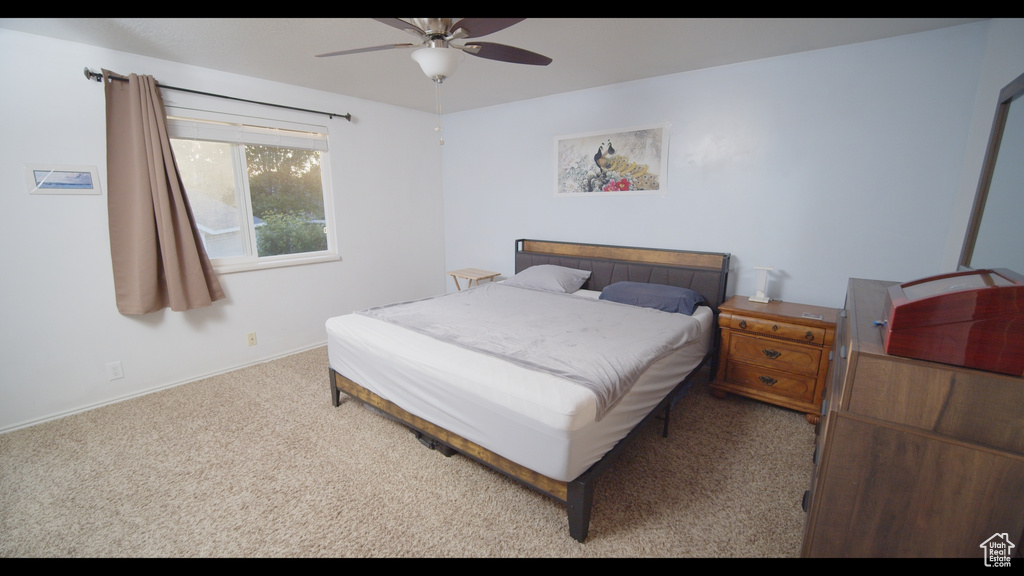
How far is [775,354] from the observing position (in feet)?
7.88

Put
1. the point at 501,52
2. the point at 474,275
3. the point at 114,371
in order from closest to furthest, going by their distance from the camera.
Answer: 1. the point at 501,52
2. the point at 114,371
3. the point at 474,275

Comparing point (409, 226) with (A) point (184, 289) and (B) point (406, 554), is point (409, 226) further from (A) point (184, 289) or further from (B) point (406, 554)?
(B) point (406, 554)

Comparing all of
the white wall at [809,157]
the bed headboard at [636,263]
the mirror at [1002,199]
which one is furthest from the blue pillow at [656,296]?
the mirror at [1002,199]

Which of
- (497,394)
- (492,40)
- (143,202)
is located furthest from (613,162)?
(143,202)

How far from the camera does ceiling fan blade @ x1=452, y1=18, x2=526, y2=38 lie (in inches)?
57.2

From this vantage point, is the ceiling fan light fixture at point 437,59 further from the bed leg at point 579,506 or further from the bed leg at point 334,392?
the bed leg at point 334,392

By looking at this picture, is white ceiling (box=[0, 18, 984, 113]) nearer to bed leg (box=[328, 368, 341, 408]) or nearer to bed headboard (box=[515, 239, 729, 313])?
bed headboard (box=[515, 239, 729, 313])

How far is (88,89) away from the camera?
2.40 metres

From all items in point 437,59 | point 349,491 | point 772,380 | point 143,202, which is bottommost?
point 349,491

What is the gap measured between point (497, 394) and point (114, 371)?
284 centimetres

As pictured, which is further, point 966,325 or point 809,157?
point 809,157

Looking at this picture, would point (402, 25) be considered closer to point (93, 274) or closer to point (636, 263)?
point (636, 263)
